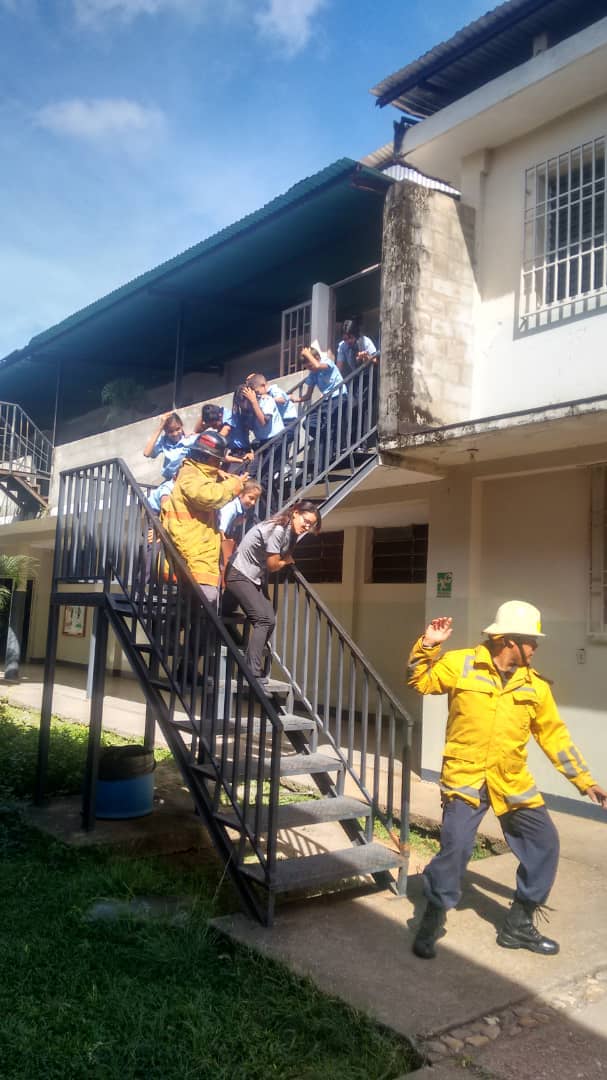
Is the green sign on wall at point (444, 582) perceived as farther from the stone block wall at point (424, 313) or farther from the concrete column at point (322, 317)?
the concrete column at point (322, 317)

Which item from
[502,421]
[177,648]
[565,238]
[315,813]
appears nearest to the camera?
[315,813]

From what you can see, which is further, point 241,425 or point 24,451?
point 24,451

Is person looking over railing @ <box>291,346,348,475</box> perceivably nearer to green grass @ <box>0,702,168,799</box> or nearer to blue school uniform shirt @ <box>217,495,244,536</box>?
blue school uniform shirt @ <box>217,495,244,536</box>

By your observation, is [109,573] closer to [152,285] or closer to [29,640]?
[152,285]

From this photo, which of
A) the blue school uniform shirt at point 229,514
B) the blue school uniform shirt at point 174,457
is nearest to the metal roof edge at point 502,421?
the blue school uniform shirt at point 229,514

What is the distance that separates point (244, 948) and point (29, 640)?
16.6 m

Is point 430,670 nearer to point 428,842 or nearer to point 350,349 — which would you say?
point 428,842

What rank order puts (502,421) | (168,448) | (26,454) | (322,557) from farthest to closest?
1. (26,454)
2. (322,557)
3. (168,448)
4. (502,421)

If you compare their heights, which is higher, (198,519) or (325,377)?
(325,377)

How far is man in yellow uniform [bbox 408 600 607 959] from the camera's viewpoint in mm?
3889

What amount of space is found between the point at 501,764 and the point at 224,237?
787cm

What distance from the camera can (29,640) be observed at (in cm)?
1922

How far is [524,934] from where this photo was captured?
4.00m

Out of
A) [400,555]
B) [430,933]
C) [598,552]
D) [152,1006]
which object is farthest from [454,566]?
[152,1006]
